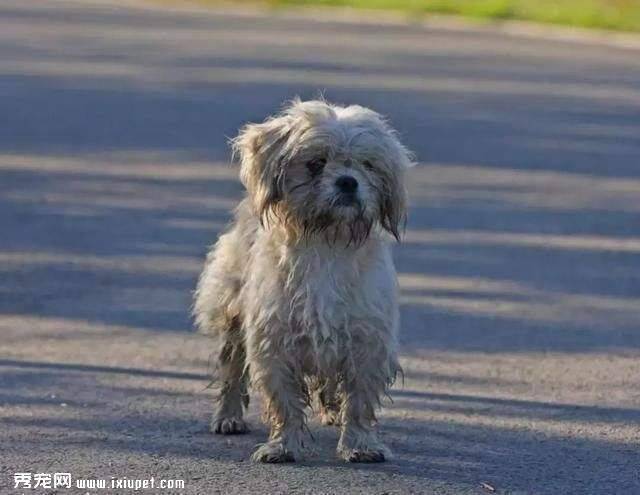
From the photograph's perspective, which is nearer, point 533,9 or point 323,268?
point 323,268

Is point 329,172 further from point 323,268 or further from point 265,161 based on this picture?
point 323,268

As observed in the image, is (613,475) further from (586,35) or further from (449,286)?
(586,35)

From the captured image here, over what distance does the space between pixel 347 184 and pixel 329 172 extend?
91 mm

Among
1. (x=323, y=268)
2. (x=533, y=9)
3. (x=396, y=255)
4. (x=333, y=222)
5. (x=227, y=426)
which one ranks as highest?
(x=533, y=9)

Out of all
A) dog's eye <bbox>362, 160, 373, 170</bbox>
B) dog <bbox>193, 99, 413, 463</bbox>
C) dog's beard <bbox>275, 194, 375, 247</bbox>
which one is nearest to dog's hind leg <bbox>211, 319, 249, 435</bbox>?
dog <bbox>193, 99, 413, 463</bbox>

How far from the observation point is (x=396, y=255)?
11641 millimetres

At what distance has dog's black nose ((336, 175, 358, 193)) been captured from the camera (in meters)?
6.53

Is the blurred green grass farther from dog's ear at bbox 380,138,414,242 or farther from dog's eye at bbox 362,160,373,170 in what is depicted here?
dog's eye at bbox 362,160,373,170

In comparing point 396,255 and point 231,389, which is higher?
point 396,255

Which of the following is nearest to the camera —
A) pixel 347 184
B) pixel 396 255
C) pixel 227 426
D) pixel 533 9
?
pixel 347 184

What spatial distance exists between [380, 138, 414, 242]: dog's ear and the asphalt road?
3.11 feet

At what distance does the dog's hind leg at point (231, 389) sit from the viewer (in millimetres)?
7363

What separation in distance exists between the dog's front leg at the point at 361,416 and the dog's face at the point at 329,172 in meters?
0.54

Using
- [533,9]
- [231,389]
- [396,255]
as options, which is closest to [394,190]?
[231,389]
